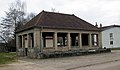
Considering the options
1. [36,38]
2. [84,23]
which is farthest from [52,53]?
[84,23]

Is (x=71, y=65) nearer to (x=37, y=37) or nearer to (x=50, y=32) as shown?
(x=37, y=37)

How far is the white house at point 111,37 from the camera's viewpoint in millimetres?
62188

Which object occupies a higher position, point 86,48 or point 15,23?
point 15,23

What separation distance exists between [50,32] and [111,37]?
32282 mm

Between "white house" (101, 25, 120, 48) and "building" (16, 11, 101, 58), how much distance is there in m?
20.5

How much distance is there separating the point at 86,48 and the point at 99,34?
4.78 meters

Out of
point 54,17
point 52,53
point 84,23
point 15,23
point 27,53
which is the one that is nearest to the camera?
point 52,53

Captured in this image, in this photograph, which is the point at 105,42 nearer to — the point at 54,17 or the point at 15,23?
the point at 15,23

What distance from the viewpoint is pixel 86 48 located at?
37.6m

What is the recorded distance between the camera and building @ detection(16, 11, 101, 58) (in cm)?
3206

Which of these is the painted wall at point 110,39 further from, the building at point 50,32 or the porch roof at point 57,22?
the porch roof at point 57,22

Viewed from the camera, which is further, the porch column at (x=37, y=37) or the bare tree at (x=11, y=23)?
the bare tree at (x=11, y=23)

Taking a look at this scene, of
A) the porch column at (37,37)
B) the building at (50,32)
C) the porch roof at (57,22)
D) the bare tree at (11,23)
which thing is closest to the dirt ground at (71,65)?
the building at (50,32)

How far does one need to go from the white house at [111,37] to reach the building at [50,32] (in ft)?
67.4
